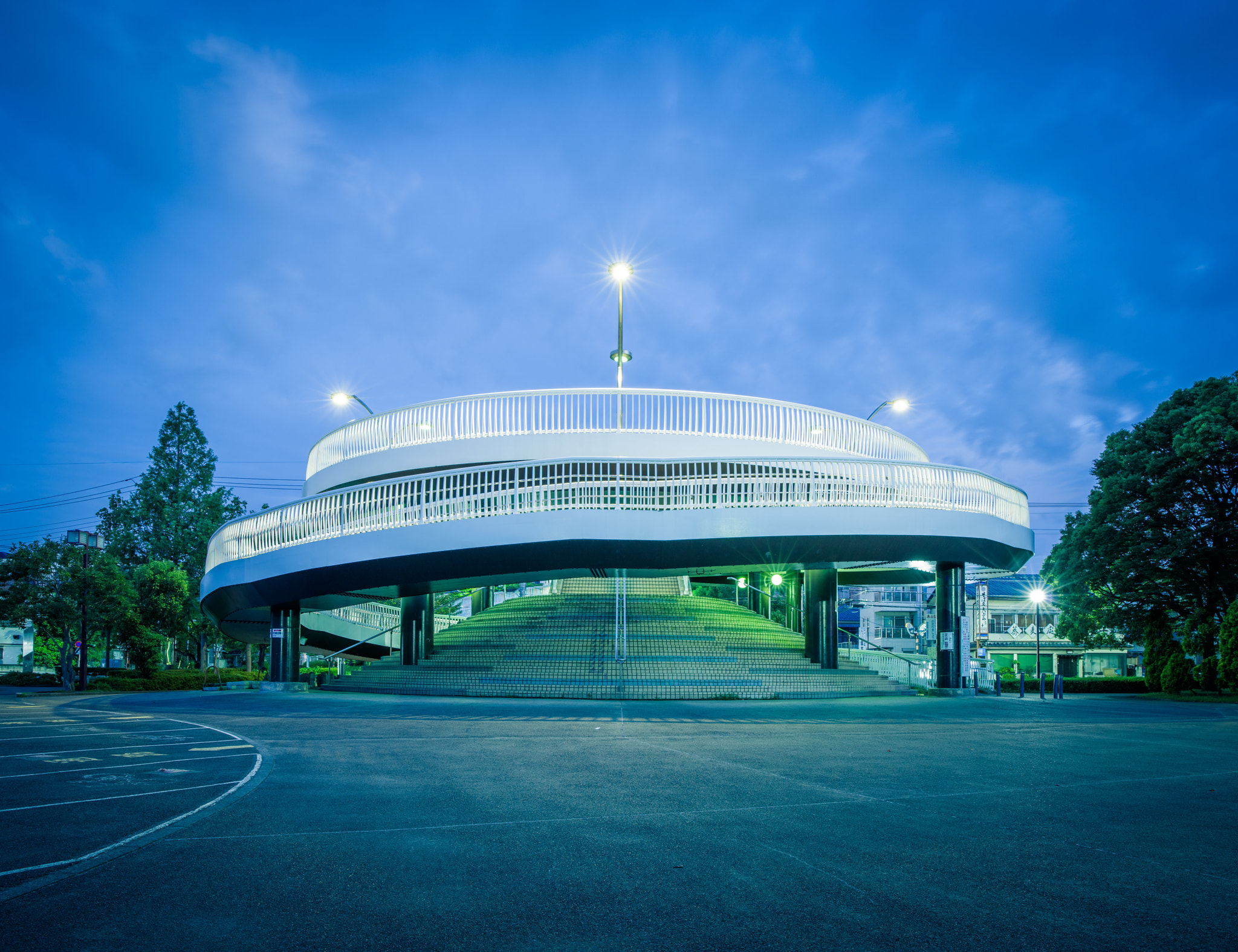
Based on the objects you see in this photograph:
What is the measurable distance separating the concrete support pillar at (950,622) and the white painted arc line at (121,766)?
1867 cm

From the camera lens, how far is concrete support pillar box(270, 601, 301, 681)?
2302 cm

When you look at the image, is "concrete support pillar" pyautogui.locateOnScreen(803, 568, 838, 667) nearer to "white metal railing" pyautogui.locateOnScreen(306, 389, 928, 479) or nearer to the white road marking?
"white metal railing" pyautogui.locateOnScreen(306, 389, 928, 479)

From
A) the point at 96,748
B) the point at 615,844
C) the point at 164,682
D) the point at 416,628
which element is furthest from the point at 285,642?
the point at 615,844

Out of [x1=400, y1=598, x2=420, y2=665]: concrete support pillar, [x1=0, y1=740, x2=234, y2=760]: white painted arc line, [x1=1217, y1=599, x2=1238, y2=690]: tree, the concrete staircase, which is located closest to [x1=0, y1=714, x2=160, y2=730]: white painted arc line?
[x1=0, y1=740, x2=234, y2=760]: white painted arc line

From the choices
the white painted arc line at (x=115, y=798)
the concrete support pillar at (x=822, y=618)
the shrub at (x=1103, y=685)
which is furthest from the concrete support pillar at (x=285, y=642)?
the shrub at (x=1103, y=685)

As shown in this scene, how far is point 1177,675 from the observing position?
2648 cm

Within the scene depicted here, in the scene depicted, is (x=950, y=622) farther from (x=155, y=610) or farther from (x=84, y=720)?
(x=155, y=610)

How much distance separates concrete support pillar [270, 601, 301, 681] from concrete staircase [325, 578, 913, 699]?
52.3 inches

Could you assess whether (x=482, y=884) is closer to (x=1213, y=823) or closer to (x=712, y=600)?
(x=1213, y=823)

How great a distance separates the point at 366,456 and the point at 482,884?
21.2m

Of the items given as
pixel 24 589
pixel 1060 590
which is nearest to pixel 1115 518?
pixel 1060 590

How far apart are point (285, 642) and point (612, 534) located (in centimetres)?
1141

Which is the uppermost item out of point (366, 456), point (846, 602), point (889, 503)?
point (366, 456)

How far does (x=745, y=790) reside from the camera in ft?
21.0
